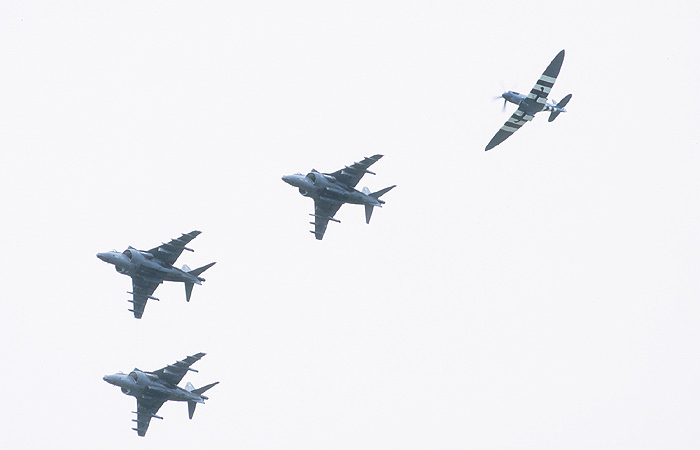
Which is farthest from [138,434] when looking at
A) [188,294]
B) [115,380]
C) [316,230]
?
[316,230]

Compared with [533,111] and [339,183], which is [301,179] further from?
[533,111]

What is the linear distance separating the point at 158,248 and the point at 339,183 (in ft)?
63.3

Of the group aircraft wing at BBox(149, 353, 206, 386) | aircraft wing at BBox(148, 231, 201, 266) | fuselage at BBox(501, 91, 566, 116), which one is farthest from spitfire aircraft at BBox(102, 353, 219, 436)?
fuselage at BBox(501, 91, 566, 116)

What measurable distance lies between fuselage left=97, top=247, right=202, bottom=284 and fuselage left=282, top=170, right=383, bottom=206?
14.0 meters

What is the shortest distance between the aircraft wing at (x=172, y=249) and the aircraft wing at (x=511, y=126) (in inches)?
1276

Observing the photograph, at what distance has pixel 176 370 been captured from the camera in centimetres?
13288

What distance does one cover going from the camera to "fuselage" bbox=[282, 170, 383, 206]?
425 feet

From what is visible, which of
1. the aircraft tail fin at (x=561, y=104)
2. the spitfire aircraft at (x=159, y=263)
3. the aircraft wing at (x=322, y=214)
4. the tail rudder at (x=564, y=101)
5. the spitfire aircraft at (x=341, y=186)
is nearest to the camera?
the tail rudder at (x=564, y=101)

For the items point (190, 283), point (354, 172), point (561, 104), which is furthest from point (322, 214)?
point (561, 104)

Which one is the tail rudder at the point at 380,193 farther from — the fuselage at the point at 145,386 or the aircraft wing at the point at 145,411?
the aircraft wing at the point at 145,411

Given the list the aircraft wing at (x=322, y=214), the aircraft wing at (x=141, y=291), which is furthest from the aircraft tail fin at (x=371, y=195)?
the aircraft wing at (x=141, y=291)

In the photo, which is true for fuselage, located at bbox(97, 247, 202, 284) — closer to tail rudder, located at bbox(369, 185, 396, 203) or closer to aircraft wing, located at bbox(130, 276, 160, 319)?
aircraft wing, located at bbox(130, 276, 160, 319)

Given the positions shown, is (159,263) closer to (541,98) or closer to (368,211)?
(368,211)

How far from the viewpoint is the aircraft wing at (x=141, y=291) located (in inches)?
5330
